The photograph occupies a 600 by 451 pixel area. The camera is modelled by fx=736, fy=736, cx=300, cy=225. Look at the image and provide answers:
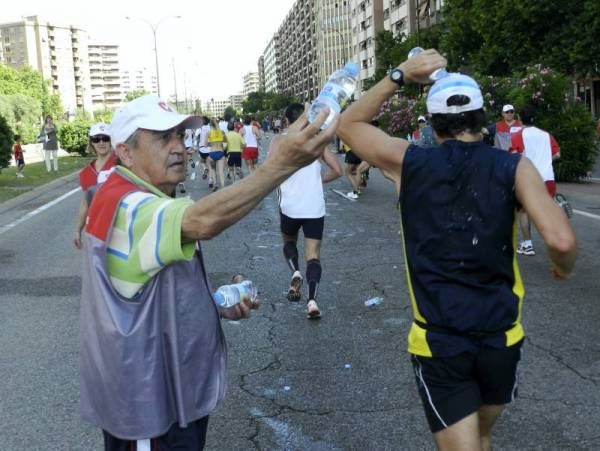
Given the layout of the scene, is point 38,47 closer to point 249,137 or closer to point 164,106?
point 249,137

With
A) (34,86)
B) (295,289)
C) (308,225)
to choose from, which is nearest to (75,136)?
(295,289)

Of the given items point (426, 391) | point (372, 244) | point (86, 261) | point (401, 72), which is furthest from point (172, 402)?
point (372, 244)

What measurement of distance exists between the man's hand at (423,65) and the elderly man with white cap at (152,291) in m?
0.94

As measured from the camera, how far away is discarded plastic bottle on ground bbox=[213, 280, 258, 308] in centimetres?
242

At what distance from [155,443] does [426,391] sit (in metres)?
0.98

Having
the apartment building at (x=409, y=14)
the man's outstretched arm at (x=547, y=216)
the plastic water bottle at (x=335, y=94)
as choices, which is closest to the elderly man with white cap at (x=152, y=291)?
the plastic water bottle at (x=335, y=94)

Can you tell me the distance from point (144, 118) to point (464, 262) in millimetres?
1187

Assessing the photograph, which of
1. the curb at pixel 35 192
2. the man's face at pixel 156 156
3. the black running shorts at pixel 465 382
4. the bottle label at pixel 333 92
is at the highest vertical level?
the bottle label at pixel 333 92

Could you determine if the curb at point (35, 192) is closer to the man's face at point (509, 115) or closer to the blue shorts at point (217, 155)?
the blue shorts at point (217, 155)

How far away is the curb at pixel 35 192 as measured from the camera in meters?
17.2

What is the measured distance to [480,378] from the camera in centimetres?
261

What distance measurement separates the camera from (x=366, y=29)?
107 meters

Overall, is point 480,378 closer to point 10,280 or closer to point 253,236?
point 10,280

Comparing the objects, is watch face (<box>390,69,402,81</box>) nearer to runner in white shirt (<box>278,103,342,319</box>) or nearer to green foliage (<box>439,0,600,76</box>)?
runner in white shirt (<box>278,103,342,319</box>)
